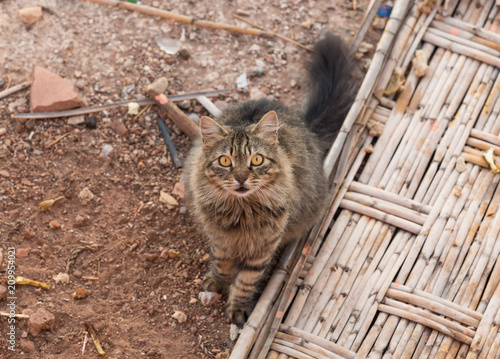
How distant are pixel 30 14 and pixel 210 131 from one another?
86.5 inches

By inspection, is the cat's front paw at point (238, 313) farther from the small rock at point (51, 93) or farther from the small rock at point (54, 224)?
the small rock at point (51, 93)

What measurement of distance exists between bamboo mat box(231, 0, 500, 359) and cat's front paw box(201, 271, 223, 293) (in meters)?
0.34

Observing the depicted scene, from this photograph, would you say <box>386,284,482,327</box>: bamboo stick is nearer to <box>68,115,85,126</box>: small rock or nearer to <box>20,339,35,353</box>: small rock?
<box>20,339,35,353</box>: small rock

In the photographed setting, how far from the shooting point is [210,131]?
2547 mm

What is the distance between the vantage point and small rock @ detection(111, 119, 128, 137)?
3.63 metres

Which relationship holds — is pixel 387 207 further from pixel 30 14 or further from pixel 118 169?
pixel 30 14

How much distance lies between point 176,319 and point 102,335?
0.41m

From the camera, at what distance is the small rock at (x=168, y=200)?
11.3ft

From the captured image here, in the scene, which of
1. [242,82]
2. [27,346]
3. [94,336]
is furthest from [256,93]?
[27,346]

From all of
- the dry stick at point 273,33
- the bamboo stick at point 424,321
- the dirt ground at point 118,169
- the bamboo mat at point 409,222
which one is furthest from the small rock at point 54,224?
the dry stick at point 273,33

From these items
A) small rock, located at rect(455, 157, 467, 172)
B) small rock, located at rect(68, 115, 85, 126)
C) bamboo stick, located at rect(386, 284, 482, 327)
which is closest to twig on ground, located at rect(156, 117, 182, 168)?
small rock, located at rect(68, 115, 85, 126)

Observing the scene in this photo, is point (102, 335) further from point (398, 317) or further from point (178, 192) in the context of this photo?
point (398, 317)

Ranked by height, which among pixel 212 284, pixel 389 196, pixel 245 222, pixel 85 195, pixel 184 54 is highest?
pixel 184 54

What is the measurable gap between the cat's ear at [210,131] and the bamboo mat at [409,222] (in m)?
0.95
